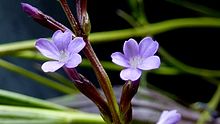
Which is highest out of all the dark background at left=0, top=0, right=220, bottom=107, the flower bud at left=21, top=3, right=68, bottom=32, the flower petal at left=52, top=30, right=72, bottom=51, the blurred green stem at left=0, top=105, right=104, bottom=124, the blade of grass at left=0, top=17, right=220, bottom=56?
the dark background at left=0, top=0, right=220, bottom=107

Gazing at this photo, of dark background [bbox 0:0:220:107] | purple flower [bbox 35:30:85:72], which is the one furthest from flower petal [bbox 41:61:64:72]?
dark background [bbox 0:0:220:107]

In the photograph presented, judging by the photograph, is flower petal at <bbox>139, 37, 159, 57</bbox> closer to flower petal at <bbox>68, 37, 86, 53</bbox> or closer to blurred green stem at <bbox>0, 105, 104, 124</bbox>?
flower petal at <bbox>68, 37, 86, 53</bbox>

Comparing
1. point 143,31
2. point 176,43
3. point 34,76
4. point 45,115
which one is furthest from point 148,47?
point 176,43

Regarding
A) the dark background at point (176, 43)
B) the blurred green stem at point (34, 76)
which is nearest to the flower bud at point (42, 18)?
the blurred green stem at point (34, 76)

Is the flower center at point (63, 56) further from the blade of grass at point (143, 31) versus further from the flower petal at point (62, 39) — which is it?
the blade of grass at point (143, 31)

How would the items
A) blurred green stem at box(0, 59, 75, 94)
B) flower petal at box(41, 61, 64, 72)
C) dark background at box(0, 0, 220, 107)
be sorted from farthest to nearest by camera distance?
1. dark background at box(0, 0, 220, 107)
2. blurred green stem at box(0, 59, 75, 94)
3. flower petal at box(41, 61, 64, 72)

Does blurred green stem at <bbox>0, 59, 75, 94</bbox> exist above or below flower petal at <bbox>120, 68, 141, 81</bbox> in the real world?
above

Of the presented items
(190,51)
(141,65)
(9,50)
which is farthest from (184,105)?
(141,65)
